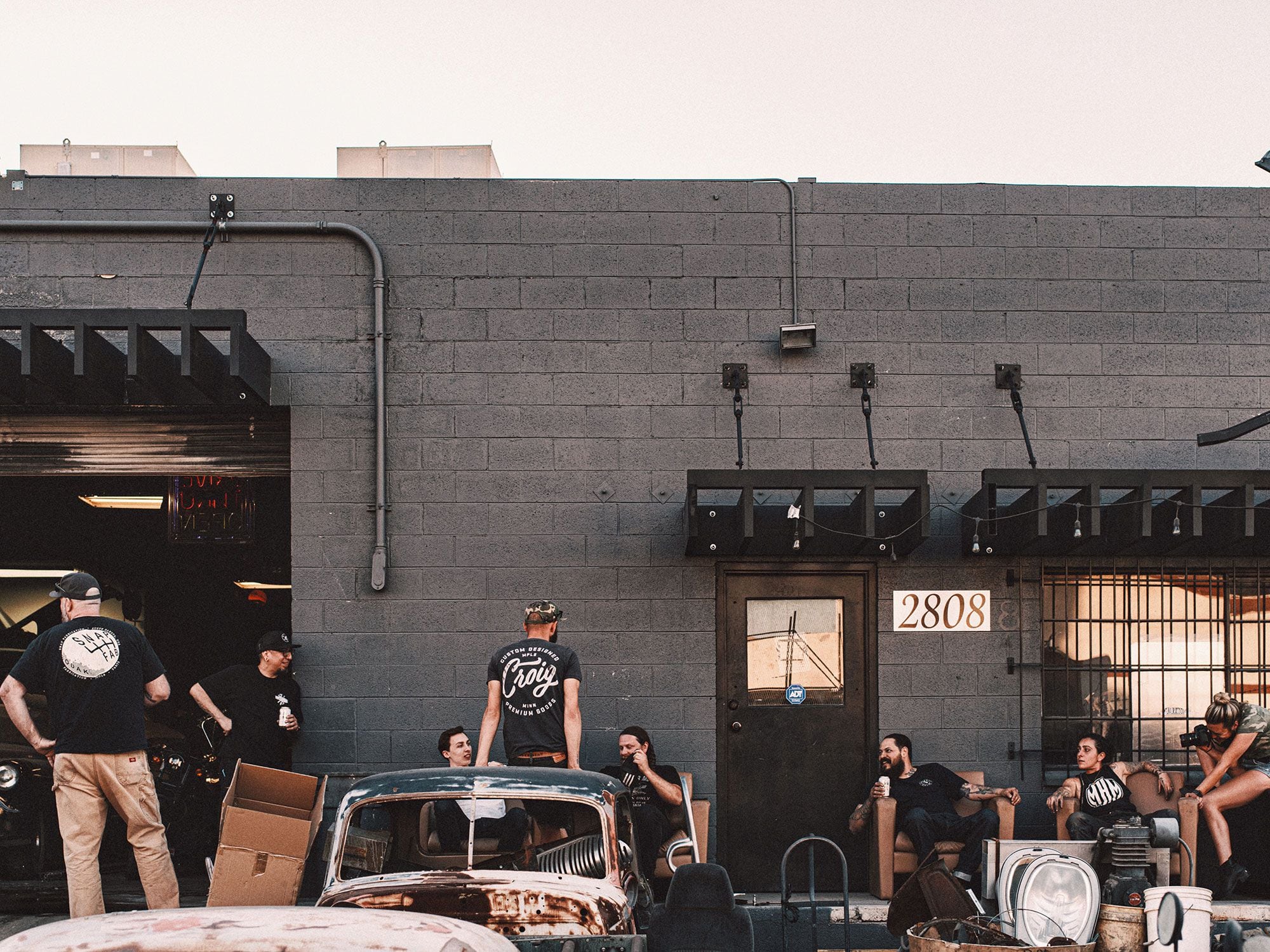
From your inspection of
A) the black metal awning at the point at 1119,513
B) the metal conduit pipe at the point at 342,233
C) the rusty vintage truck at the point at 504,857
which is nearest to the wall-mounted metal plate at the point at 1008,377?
the black metal awning at the point at 1119,513

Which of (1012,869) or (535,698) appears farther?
(535,698)

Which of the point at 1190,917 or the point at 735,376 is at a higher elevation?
the point at 735,376

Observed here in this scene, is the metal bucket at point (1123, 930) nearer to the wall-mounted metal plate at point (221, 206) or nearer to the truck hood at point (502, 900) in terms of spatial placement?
the truck hood at point (502, 900)

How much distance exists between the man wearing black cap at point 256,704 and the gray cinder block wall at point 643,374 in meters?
0.44

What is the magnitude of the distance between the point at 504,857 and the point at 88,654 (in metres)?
2.85

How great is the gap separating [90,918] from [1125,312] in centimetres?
803

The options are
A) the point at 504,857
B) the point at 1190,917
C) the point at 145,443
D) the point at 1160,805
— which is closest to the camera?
the point at 504,857

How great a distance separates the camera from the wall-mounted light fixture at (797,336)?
8641mm

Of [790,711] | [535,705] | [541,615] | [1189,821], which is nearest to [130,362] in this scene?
[541,615]

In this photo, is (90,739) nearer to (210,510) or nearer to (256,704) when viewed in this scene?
(256,704)

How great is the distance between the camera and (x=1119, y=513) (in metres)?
8.16

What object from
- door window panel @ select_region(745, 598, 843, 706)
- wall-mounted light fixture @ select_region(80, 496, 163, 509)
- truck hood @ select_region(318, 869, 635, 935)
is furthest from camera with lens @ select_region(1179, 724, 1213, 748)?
wall-mounted light fixture @ select_region(80, 496, 163, 509)

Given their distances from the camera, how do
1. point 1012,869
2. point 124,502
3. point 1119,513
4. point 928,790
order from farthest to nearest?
point 124,502 → point 1119,513 → point 928,790 → point 1012,869

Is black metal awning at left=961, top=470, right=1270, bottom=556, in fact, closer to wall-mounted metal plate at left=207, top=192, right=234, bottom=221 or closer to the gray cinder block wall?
the gray cinder block wall
